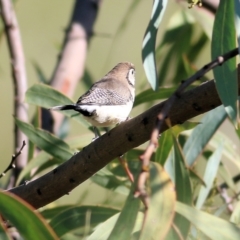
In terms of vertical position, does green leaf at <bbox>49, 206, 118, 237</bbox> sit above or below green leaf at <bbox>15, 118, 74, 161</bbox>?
below

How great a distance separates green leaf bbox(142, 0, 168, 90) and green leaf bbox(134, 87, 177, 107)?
0.59m

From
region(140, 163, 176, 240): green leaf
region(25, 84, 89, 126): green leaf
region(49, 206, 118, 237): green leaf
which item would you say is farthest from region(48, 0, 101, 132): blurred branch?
region(140, 163, 176, 240): green leaf

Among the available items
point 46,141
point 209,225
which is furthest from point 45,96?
point 209,225

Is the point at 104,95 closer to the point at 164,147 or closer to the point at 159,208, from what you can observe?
the point at 164,147

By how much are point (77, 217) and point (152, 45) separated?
68cm

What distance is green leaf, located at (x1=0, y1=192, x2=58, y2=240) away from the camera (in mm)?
1021

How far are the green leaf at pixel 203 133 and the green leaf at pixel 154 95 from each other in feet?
0.40

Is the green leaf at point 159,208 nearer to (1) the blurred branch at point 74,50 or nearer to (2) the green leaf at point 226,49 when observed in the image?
(2) the green leaf at point 226,49

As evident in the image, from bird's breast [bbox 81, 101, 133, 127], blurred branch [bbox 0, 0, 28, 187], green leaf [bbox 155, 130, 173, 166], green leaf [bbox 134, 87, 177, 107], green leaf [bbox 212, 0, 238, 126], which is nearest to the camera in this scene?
green leaf [bbox 212, 0, 238, 126]

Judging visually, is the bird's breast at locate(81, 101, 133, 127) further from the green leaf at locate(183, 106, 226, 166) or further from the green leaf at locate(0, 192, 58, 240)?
the green leaf at locate(0, 192, 58, 240)

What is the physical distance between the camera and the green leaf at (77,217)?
1.69m

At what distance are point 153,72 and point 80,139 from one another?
0.91 metres

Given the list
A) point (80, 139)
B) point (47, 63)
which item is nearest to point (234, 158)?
point (80, 139)

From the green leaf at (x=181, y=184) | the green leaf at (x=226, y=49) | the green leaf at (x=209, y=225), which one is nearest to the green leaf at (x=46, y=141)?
the green leaf at (x=181, y=184)
